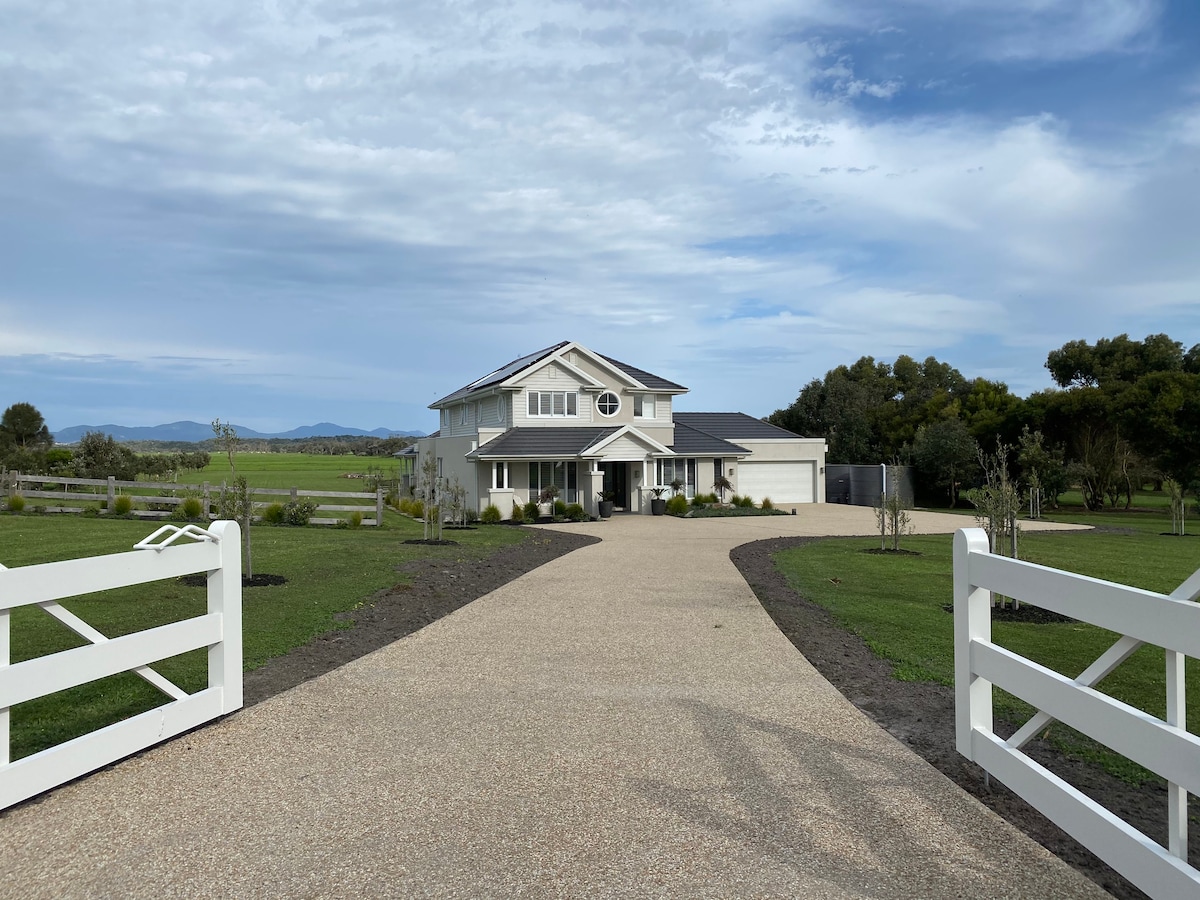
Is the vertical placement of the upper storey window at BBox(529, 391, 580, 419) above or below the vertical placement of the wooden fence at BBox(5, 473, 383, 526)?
above

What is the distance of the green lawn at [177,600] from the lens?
6.08 meters

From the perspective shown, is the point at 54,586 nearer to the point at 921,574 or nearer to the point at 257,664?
the point at 257,664

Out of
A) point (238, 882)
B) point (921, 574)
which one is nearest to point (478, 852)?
point (238, 882)

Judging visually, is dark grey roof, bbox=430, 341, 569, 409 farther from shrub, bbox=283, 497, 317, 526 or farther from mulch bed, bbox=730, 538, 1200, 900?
mulch bed, bbox=730, 538, 1200, 900

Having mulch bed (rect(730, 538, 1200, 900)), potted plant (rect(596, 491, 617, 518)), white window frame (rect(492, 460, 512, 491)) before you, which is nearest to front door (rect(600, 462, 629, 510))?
potted plant (rect(596, 491, 617, 518))

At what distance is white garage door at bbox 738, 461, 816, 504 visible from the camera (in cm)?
3844

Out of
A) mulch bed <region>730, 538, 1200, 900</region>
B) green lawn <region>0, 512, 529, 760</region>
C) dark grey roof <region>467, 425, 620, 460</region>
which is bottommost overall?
mulch bed <region>730, 538, 1200, 900</region>

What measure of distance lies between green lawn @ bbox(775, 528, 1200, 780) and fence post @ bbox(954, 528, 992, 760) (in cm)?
98

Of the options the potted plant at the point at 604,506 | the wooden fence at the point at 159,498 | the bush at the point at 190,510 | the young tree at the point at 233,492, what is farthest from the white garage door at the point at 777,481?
the young tree at the point at 233,492

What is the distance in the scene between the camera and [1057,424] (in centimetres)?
3784

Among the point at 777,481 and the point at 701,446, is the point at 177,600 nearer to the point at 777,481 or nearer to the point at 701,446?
the point at 701,446

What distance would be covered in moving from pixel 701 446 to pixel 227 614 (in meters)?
30.2

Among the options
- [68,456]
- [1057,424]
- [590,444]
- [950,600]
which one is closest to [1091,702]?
[950,600]

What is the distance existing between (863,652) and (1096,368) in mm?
49516
